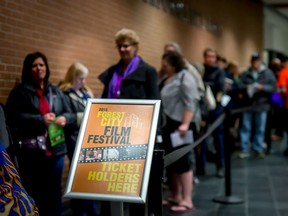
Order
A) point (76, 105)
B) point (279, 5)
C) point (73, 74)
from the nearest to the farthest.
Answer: point (76, 105) → point (73, 74) → point (279, 5)

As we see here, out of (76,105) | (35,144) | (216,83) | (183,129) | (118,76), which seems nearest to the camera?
(35,144)

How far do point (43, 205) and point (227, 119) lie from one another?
2.48m

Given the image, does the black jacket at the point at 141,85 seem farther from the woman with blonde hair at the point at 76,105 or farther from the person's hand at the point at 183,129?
the person's hand at the point at 183,129

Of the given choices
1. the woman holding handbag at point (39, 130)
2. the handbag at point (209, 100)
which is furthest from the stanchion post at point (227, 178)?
the woman holding handbag at point (39, 130)

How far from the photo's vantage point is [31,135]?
168 inches

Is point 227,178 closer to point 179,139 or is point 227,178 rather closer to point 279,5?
point 179,139

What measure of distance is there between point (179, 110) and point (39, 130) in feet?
5.35

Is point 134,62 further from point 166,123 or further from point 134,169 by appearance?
point 134,169

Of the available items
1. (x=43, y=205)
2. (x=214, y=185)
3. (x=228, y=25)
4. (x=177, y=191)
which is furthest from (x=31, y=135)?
(x=228, y=25)

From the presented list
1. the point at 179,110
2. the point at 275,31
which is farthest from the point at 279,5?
the point at 179,110

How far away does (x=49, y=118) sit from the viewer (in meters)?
4.28

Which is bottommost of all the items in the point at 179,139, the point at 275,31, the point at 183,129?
the point at 179,139

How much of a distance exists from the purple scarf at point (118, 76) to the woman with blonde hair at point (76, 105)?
33cm

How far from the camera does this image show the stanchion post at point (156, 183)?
9.21 feet
